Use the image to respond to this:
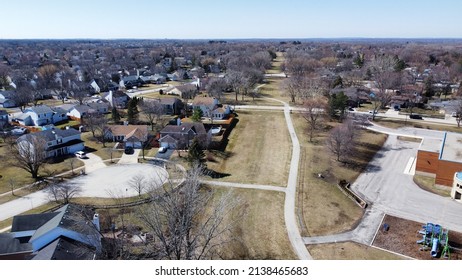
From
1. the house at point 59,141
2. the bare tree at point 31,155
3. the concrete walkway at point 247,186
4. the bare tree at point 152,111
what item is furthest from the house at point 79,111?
the concrete walkway at point 247,186

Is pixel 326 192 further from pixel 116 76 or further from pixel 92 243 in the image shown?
pixel 116 76

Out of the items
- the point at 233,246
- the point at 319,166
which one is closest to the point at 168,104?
the point at 319,166

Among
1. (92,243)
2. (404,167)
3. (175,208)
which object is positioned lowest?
(404,167)

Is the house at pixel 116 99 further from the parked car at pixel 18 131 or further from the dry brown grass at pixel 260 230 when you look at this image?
the dry brown grass at pixel 260 230

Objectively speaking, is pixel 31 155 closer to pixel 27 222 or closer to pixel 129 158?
pixel 129 158

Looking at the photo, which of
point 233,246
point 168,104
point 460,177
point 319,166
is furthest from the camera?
point 168,104

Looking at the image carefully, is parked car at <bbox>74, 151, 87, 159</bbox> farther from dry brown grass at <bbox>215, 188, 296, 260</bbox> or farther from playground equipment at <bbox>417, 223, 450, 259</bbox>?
playground equipment at <bbox>417, 223, 450, 259</bbox>

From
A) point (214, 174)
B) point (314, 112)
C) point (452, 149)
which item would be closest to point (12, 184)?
point (214, 174)
